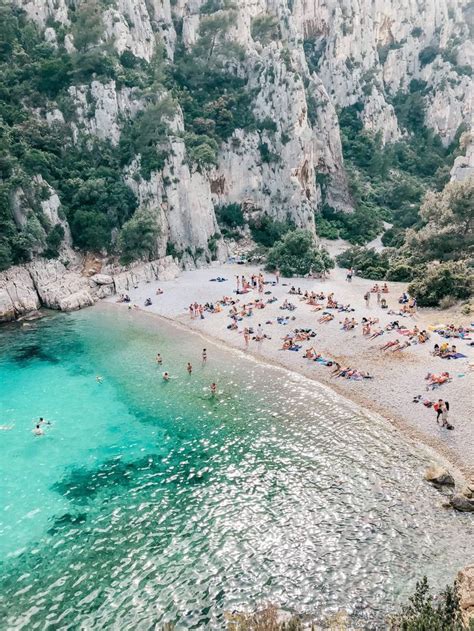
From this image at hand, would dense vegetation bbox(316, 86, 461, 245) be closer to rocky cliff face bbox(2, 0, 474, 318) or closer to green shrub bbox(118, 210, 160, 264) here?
rocky cliff face bbox(2, 0, 474, 318)

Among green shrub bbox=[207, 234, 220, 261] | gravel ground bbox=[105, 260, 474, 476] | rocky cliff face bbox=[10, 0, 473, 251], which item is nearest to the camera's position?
gravel ground bbox=[105, 260, 474, 476]

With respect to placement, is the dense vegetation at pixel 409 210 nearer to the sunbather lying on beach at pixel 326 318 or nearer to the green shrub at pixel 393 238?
the green shrub at pixel 393 238

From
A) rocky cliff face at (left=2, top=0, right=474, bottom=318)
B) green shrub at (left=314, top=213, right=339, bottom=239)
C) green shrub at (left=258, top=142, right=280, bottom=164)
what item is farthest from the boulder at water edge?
green shrub at (left=258, top=142, right=280, bottom=164)

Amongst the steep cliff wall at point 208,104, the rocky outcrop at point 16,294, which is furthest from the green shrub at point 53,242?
the rocky outcrop at point 16,294

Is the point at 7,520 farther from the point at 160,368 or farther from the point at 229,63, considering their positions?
the point at 229,63

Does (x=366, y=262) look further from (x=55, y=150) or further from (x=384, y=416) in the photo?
(x=55, y=150)

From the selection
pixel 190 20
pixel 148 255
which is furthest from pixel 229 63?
pixel 148 255
